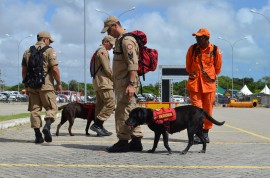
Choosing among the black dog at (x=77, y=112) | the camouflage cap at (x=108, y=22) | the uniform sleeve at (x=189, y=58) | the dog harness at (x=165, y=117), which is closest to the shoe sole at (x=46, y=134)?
the black dog at (x=77, y=112)

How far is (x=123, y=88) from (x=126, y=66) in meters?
0.33

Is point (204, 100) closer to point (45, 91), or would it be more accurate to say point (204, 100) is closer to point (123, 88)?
point (123, 88)

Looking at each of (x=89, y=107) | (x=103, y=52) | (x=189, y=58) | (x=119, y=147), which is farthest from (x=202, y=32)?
(x=89, y=107)

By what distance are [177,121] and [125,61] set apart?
1167 millimetres

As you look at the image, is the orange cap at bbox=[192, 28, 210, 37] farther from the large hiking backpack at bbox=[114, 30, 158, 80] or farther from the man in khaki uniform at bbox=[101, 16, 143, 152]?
the man in khaki uniform at bbox=[101, 16, 143, 152]

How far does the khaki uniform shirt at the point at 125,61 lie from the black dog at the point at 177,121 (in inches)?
21.1

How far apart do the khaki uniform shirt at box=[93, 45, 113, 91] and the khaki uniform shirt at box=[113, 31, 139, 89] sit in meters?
2.40

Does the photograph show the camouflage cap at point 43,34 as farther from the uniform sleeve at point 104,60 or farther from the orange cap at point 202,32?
the orange cap at point 202,32

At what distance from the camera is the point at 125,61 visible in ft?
23.5

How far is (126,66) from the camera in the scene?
717 centimetres

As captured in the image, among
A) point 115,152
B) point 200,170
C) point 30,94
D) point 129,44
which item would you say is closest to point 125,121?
point 115,152

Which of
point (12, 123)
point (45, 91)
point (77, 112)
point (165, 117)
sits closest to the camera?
point (165, 117)

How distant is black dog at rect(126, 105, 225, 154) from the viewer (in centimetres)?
693

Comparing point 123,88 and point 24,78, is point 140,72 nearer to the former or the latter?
point 123,88
